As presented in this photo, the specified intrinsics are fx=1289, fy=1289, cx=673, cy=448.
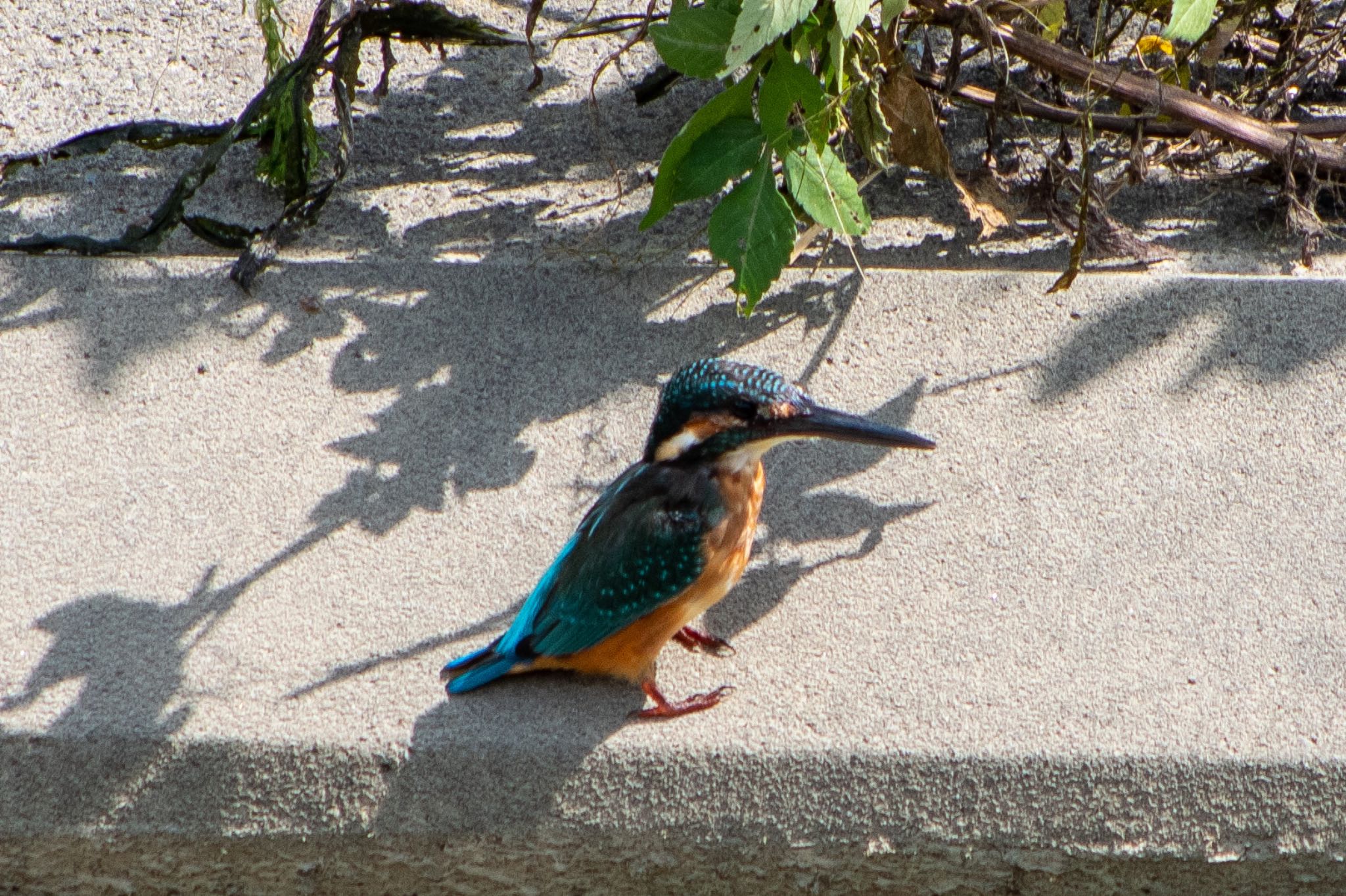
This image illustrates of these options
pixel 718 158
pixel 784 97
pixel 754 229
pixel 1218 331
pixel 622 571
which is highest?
pixel 784 97

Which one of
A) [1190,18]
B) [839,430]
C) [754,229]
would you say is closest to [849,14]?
[754,229]

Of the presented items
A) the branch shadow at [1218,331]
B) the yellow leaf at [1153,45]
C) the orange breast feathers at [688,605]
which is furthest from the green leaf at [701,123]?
the yellow leaf at [1153,45]

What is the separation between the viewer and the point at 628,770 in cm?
234

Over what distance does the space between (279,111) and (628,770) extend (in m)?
2.20

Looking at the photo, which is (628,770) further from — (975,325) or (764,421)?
(975,325)

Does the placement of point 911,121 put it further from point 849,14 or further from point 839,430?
point 839,430

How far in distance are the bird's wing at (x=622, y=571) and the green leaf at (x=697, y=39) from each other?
3.33 feet

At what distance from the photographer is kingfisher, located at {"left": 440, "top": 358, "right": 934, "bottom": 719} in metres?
2.38

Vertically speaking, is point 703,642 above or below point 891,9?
below

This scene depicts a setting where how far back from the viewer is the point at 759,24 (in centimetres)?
257

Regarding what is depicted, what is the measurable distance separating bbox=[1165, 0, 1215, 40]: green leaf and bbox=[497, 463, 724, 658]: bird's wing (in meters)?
1.38

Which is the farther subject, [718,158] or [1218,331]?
[1218,331]

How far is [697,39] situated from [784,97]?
24 cm

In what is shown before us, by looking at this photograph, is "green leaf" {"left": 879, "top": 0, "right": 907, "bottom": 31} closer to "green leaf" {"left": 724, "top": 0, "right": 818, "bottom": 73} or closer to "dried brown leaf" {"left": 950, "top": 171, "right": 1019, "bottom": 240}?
"green leaf" {"left": 724, "top": 0, "right": 818, "bottom": 73}
